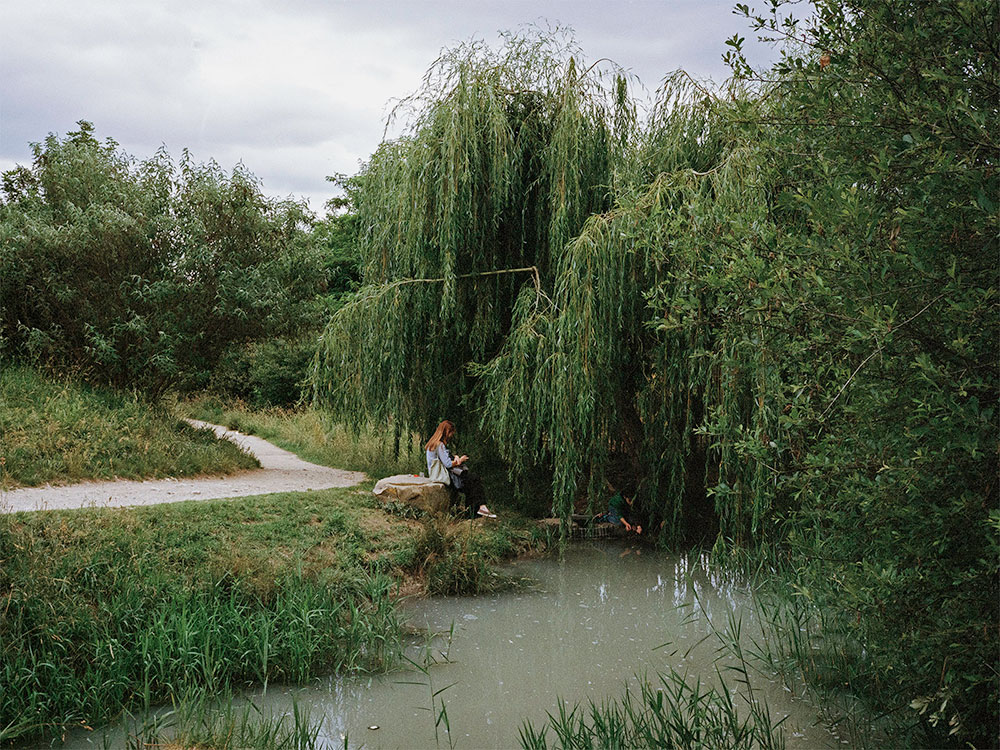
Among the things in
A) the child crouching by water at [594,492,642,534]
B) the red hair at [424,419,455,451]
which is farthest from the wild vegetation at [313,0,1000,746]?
the red hair at [424,419,455,451]

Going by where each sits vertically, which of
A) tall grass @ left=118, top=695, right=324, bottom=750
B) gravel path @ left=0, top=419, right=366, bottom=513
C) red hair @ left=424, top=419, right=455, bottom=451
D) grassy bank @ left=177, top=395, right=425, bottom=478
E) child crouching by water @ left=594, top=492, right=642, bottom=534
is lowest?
tall grass @ left=118, top=695, right=324, bottom=750

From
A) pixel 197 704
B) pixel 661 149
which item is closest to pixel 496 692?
pixel 197 704

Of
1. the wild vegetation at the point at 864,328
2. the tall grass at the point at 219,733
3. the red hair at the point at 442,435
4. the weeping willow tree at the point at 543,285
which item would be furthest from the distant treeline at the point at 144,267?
the tall grass at the point at 219,733

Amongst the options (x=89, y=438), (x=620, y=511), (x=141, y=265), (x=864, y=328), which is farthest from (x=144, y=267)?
(x=864, y=328)

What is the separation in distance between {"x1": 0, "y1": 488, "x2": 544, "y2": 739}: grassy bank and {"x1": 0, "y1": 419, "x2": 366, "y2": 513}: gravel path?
927 millimetres

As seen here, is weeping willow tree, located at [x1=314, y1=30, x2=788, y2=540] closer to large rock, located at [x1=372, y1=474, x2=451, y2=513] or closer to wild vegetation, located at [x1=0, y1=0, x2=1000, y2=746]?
wild vegetation, located at [x1=0, y1=0, x2=1000, y2=746]

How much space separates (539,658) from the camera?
20.5 ft

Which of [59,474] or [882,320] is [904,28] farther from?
[59,474]

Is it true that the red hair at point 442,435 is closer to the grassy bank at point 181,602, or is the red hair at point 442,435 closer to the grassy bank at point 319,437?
the grassy bank at point 319,437

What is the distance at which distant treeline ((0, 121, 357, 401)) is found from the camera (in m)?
13.0

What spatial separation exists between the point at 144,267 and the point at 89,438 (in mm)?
3651

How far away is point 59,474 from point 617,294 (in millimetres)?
7027

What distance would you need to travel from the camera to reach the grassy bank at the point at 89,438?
9.96 metres

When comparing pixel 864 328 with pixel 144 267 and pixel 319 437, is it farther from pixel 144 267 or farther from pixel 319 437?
pixel 319 437
